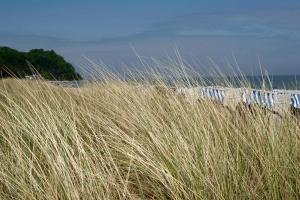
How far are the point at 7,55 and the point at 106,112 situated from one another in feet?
115

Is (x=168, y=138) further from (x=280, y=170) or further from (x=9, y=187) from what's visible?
(x=9, y=187)

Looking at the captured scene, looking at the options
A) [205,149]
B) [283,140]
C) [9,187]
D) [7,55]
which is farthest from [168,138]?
[7,55]

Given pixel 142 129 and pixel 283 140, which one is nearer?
pixel 283 140

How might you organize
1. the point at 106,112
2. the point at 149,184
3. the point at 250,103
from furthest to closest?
the point at 106,112
the point at 250,103
the point at 149,184

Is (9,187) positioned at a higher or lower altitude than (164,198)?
higher

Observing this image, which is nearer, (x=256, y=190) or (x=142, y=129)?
(x=256, y=190)

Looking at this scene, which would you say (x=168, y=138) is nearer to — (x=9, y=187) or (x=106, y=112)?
(x=9, y=187)

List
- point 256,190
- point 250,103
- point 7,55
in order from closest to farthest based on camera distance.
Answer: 1. point 256,190
2. point 250,103
3. point 7,55

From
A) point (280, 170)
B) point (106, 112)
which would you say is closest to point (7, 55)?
point (106, 112)

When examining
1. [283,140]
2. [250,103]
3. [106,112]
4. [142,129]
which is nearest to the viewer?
[283,140]

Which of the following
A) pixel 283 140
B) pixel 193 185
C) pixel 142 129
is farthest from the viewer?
pixel 142 129

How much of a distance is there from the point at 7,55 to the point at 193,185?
123 feet

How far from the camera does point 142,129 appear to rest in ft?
10.6

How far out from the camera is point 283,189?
86.0 inches
